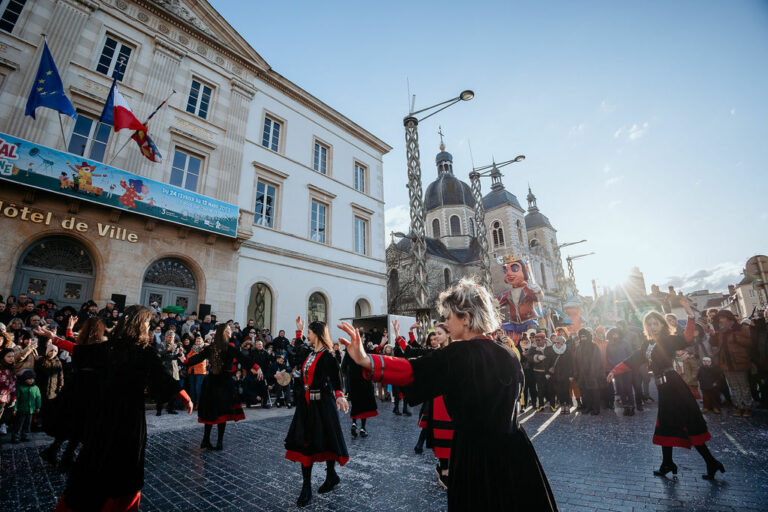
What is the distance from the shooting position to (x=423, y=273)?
45.8 ft

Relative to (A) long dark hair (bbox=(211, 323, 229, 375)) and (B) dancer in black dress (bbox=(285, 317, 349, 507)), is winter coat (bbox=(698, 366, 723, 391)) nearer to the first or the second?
(B) dancer in black dress (bbox=(285, 317, 349, 507))

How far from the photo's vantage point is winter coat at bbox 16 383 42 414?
5.81 meters

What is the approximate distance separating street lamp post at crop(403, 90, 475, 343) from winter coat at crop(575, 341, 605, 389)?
5275 millimetres

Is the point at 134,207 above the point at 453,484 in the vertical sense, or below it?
above

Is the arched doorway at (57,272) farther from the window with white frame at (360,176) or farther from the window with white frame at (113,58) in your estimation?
the window with white frame at (360,176)

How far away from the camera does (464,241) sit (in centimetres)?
4516

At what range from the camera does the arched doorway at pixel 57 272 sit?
33.0 feet

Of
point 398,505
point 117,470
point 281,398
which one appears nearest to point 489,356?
point 398,505

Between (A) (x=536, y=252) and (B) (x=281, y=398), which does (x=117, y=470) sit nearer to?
(B) (x=281, y=398)

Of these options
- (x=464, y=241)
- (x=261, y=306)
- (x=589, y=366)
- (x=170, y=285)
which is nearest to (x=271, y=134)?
(x=261, y=306)

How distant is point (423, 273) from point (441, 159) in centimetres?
4162

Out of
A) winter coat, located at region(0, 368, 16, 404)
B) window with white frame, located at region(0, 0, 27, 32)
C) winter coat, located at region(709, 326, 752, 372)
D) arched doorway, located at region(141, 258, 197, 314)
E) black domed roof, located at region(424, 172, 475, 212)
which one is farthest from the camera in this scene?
black domed roof, located at region(424, 172, 475, 212)

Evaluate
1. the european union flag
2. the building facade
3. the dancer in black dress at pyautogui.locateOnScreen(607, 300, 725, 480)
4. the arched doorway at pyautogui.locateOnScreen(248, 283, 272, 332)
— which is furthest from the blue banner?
the dancer in black dress at pyautogui.locateOnScreen(607, 300, 725, 480)

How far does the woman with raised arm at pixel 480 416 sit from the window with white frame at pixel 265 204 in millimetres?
14877
